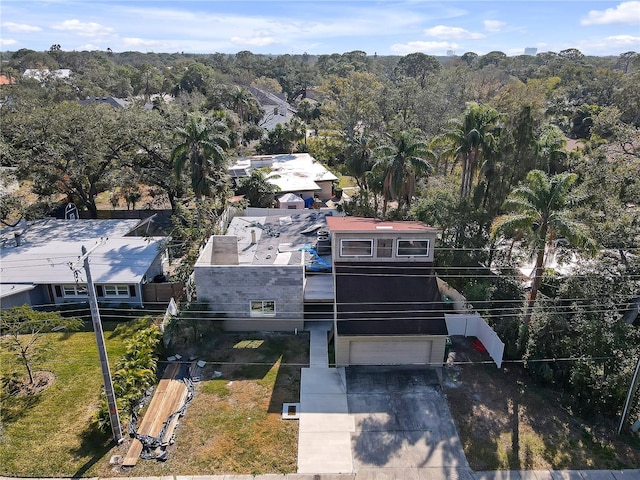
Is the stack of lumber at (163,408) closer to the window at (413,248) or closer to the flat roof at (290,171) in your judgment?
the window at (413,248)

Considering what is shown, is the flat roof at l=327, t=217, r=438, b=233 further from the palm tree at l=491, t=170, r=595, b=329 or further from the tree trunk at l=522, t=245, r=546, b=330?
the tree trunk at l=522, t=245, r=546, b=330

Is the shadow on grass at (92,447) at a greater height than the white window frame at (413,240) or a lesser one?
lesser

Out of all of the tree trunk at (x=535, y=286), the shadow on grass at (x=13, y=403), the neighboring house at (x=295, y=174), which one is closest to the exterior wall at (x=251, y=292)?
the shadow on grass at (x=13, y=403)

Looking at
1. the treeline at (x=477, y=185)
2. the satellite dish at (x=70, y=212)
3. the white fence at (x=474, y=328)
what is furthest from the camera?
the satellite dish at (x=70, y=212)

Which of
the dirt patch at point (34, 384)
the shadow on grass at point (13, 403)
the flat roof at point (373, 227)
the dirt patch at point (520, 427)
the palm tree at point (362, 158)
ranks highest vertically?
the palm tree at point (362, 158)

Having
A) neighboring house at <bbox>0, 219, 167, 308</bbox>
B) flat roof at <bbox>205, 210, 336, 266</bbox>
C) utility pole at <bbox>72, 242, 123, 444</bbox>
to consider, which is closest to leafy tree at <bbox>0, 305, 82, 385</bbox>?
neighboring house at <bbox>0, 219, 167, 308</bbox>

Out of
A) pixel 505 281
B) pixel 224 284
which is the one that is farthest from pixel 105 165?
pixel 505 281

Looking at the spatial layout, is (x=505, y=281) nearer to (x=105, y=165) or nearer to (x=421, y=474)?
(x=421, y=474)
